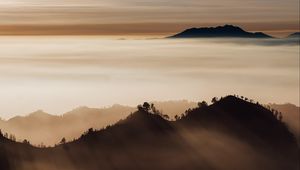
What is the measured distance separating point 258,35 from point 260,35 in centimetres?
247

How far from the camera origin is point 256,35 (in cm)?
18962

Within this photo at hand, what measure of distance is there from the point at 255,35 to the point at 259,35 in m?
4.41

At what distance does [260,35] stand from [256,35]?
1219 mm

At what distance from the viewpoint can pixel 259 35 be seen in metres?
188

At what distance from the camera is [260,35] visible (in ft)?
622

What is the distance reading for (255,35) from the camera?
192375mm

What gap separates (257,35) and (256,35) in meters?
1.51

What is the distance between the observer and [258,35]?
7372 inches

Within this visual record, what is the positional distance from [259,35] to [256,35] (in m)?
1.75

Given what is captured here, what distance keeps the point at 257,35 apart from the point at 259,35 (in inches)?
23.8

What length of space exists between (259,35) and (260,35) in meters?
1.61

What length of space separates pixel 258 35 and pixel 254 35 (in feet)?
27.2
